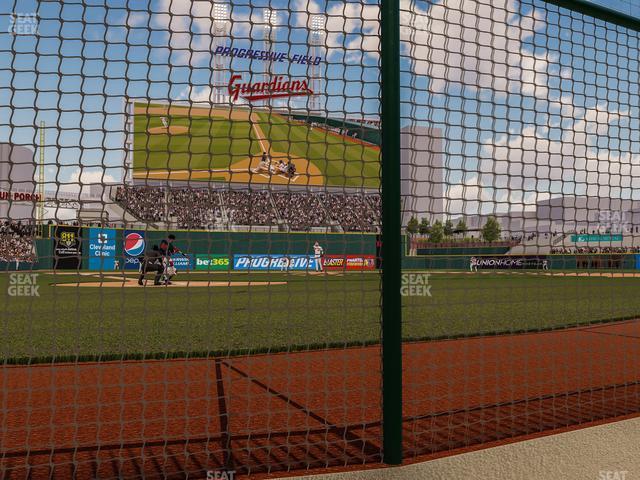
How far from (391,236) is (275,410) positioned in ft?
5.40

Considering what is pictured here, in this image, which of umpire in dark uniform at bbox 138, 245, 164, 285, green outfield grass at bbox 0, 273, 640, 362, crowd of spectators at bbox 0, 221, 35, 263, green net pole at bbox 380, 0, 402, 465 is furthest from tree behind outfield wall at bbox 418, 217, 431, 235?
crowd of spectators at bbox 0, 221, 35, 263

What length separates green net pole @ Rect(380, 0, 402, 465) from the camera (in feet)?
8.25

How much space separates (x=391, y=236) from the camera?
8.29 feet

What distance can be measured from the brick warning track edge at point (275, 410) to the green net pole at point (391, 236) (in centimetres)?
22

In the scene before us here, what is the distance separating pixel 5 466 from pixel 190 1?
109 inches

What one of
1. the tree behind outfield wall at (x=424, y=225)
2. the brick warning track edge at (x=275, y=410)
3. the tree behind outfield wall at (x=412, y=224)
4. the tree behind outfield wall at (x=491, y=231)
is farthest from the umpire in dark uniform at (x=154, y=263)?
the tree behind outfield wall at (x=491, y=231)

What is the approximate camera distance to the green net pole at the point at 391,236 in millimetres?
2516

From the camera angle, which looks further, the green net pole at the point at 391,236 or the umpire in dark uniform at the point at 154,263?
the umpire in dark uniform at the point at 154,263

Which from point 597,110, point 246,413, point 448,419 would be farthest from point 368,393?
point 597,110

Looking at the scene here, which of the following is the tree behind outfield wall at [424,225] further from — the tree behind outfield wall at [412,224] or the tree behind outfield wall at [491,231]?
the tree behind outfield wall at [491,231]

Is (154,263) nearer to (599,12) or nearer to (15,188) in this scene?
(599,12)

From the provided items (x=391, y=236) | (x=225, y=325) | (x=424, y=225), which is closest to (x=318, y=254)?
(x=225, y=325)

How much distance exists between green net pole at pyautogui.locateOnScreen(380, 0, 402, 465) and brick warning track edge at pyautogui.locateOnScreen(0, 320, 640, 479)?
223 millimetres

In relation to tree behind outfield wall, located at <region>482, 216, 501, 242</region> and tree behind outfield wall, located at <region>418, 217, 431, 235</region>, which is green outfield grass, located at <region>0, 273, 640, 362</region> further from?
tree behind outfield wall, located at <region>482, 216, 501, 242</region>
